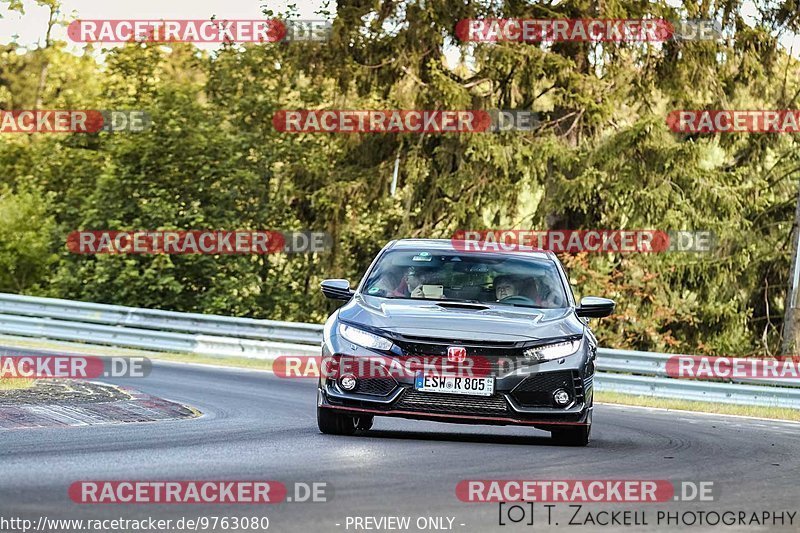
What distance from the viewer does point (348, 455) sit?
1018 cm

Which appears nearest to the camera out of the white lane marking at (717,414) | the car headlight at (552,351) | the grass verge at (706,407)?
the car headlight at (552,351)

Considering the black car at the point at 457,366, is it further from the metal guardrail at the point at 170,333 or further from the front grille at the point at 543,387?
the metal guardrail at the point at 170,333

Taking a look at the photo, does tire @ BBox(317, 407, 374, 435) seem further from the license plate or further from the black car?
the license plate

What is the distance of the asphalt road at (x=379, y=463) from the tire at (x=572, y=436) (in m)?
0.20

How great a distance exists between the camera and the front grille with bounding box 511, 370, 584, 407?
11297 mm

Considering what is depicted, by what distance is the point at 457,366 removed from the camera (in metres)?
11.2

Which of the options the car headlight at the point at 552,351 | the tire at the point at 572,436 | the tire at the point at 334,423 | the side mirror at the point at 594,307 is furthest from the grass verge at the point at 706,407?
the tire at the point at 334,423

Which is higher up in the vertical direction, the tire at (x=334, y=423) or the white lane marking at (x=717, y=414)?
the tire at (x=334, y=423)

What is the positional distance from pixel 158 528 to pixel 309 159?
99.8 ft

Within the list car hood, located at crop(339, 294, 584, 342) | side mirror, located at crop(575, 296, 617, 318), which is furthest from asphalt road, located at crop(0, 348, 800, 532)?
side mirror, located at crop(575, 296, 617, 318)

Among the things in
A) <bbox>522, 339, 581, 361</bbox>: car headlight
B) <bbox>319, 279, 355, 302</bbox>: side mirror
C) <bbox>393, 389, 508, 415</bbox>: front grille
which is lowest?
<bbox>393, 389, 508, 415</bbox>: front grille

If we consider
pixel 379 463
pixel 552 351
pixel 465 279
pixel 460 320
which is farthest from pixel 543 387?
pixel 379 463

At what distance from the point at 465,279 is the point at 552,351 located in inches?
56.8

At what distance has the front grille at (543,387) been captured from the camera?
11297mm
